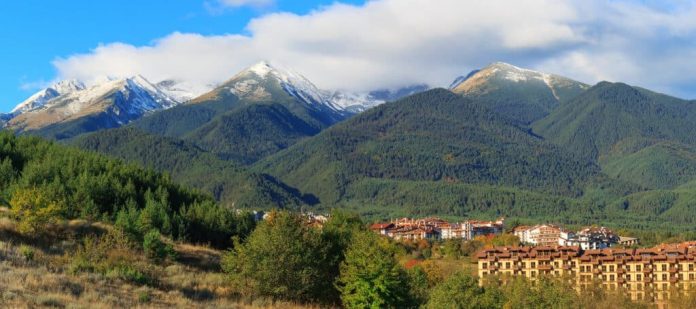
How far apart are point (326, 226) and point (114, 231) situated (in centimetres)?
1537

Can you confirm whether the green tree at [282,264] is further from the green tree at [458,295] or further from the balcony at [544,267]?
the balcony at [544,267]

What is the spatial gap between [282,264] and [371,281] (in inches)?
210

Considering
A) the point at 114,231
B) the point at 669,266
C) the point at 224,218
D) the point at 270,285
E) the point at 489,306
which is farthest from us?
the point at 669,266

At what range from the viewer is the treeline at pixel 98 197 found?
49134mm

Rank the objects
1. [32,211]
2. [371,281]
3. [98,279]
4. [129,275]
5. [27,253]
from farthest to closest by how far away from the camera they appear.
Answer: [32,211] → [371,281] → [129,275] → [27,253] → [98,279]

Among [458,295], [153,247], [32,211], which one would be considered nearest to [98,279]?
[153,247]

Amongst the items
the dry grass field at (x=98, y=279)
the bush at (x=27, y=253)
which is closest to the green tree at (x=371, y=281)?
the dry grass field at (x=98, y=279)

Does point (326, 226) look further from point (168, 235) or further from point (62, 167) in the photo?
point (62, 167)

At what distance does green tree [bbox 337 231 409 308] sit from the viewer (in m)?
42.5

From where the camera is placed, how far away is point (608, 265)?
13962 cm

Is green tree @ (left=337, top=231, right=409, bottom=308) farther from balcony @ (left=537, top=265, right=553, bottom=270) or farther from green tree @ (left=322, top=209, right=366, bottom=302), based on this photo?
balcony @ (left=537, top=265, right=553, bottom=270)

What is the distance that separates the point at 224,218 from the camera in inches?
2955

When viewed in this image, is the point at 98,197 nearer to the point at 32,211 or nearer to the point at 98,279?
the point at 32,211

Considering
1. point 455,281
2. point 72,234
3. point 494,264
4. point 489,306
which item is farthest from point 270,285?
point 494,264
